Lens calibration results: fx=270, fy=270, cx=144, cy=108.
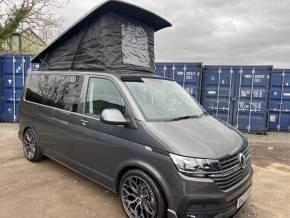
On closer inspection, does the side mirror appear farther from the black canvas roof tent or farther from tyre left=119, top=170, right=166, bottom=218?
the black canvas roof tent

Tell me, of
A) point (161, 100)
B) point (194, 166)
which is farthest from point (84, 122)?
point (194, 166)

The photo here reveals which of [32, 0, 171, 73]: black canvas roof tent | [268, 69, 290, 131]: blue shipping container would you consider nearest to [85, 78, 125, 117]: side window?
[32, 0, 171, 73]: black canvas roof tent

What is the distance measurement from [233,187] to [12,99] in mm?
9272

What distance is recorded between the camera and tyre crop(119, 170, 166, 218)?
2934 mm

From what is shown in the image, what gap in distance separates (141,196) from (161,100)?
1305mm

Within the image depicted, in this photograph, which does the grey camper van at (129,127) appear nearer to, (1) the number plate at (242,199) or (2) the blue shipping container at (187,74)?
(1) the number plate at (242,199)

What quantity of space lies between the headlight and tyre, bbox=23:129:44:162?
3381 millimetres

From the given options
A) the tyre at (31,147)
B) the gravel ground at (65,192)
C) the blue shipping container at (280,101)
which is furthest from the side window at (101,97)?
the blue shipping container at (280,101)

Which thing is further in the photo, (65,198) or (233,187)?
(65,198)

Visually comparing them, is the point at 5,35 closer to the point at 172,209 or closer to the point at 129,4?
the point at 129,4

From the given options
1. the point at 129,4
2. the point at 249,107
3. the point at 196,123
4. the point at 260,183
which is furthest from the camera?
the point at 249,107

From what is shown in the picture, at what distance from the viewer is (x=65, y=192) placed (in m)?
4.12

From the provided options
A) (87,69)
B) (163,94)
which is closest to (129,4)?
(87,69)

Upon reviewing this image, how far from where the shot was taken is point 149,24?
5.42 meters
